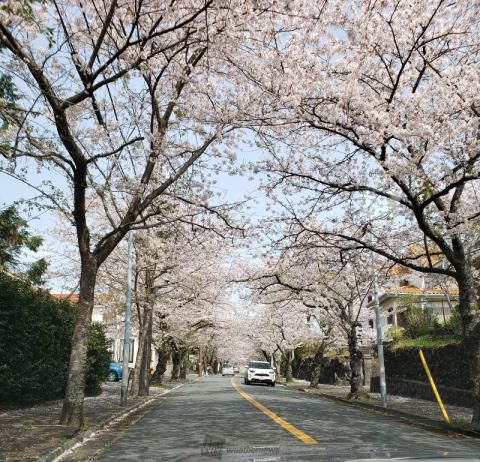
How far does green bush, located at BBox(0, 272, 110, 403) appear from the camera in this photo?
1395cm

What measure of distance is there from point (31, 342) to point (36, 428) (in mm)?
5476

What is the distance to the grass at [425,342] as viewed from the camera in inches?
789

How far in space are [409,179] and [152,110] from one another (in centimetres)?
678

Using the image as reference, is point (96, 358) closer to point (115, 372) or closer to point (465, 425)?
point (465, 425)

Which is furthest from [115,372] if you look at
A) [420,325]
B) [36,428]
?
[36,428]

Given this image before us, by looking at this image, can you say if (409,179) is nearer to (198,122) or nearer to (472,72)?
(472,72)

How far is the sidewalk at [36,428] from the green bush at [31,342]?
0.66 m

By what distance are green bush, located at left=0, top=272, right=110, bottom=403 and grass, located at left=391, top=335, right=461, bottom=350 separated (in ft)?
47.6

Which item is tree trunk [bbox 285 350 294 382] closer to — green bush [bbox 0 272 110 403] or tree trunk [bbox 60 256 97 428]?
green bush [bbox 0 272 110 403]

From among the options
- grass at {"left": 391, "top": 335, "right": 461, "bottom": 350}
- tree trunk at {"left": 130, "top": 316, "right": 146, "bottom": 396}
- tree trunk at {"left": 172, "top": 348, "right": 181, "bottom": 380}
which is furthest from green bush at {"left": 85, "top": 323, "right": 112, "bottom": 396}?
tree trunk at {"left": 172, "top": 348, "right": 181, "bottom": 380}

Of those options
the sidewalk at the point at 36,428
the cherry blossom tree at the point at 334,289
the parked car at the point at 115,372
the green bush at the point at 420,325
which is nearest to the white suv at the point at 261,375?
the parked car at the point at 115,372

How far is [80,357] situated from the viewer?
11641 millimetres

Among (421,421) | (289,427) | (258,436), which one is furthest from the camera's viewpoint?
(421,421)

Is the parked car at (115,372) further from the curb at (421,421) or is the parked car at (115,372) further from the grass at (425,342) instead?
the curb at (421,421)
